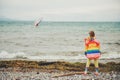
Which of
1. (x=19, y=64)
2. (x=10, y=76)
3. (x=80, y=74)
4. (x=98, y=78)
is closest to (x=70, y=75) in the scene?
(x=80, y=74)

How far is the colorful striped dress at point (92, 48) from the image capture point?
7.23 meters

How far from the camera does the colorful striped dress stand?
7.23m

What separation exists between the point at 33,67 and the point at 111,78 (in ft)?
12.3

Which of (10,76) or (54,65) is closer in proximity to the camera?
(10,76)

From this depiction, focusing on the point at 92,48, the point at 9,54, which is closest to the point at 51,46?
the point at 9,54

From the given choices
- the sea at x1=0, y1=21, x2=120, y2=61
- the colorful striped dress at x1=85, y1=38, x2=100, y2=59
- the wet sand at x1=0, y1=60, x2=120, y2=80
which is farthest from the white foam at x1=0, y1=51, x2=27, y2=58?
the colorful striped dress at x1=85, y1=38, x2=100, y2=59

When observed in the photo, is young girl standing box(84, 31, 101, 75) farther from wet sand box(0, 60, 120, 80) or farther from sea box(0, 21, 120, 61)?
sea box(0, 21, 120, 61)

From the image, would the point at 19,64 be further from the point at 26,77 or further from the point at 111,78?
the point at 111,78

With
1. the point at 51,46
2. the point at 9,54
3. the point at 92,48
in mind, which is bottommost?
the point at 92,48

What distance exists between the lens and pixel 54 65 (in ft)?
32.7

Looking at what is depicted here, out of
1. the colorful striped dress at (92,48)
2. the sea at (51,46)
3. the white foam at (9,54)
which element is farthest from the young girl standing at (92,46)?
the white foam at (9,54)

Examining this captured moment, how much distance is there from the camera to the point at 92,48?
7.25 meters

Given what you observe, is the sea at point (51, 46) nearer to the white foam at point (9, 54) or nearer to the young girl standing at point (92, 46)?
the white foam at point (9, 54)

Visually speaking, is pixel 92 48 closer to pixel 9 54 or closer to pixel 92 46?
pixel 92 46
